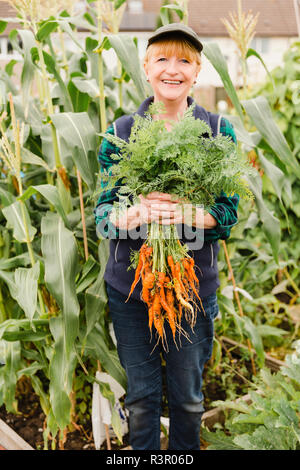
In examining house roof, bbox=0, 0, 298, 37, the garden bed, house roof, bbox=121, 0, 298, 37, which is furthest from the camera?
house roof, bbox=121, 0, 298, 37

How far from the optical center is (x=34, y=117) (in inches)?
76.4

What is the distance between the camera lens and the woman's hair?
1241mm

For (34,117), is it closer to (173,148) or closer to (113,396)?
(173,148)

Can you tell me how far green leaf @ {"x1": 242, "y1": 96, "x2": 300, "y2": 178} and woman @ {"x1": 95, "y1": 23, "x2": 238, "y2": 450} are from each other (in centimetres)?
32

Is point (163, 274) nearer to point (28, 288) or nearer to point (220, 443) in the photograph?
point (28, 288)

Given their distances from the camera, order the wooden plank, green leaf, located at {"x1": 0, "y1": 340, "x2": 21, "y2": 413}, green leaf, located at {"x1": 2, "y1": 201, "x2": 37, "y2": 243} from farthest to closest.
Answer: the wooden plank → green leaf, located at {"x1": 0, "y1": 340, "x2": 21, "y2": 413} → green leaf, located at {"x1": 2, "y1": 201, "x2": 37, "y2": 243}

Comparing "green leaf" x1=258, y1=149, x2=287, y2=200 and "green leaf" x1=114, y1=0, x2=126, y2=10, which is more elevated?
"green leaf" x1=114, y1=0, x2=126, y2=10

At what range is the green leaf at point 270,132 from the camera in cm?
165

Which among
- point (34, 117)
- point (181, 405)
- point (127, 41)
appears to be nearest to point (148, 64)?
point (127, 41)

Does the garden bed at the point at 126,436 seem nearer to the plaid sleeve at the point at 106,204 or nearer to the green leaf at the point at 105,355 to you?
the green leaf at the point at 105,355

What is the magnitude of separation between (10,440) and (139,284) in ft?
3.51

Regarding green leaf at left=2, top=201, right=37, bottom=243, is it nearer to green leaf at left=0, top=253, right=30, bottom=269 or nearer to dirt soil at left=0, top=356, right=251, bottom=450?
green leaf at left=0, top=253, right=30, bottom=269

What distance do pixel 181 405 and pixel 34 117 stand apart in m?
1.45

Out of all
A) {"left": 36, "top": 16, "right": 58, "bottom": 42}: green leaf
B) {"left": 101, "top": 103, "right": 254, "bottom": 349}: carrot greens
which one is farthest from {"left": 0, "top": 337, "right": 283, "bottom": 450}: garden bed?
{"left": 36, "top": 16, "right": 58, "bottom": 42}: green leaf
